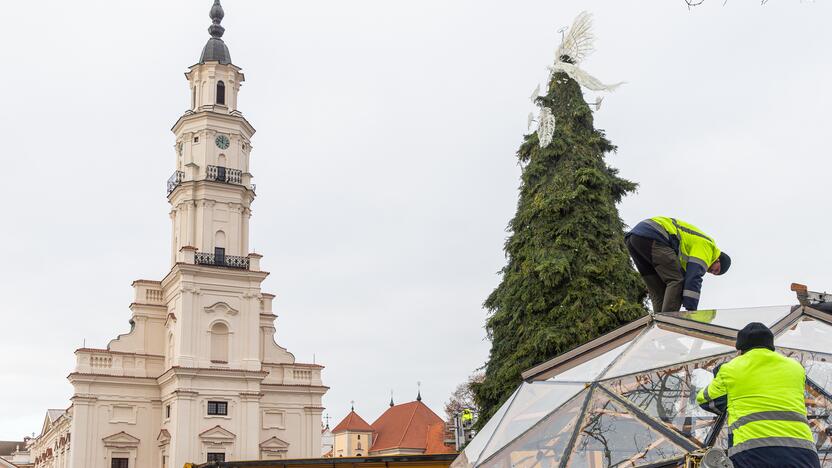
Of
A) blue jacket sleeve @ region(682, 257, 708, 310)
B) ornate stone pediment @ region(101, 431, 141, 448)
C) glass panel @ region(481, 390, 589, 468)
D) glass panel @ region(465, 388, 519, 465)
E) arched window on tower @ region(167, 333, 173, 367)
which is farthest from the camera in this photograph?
arched window on tower @ region(167, 333, 173, 367)

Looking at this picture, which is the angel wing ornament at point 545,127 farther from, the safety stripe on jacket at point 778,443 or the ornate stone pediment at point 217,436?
the ornate stone pediment at point 217,436

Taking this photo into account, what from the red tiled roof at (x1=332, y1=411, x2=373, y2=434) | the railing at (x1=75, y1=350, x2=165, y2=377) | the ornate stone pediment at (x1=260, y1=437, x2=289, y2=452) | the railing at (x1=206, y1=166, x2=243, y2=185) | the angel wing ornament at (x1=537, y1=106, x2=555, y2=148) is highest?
the railing at (x1=206, y1=166, x2=243, y2=185)

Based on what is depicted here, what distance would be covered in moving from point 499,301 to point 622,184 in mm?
5611

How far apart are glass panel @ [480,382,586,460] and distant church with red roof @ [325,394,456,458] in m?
86.8

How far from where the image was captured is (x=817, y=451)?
5699 mm

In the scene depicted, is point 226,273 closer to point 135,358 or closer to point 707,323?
point 135,358

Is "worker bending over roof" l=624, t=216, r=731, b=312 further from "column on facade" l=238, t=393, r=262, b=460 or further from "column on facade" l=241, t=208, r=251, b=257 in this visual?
"column on facade" l=241, t=208, r=251, b=257

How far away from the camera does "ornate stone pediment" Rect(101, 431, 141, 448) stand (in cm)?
4984

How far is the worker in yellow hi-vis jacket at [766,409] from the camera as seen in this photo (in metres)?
5.04

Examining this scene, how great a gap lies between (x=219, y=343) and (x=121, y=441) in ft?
25.3

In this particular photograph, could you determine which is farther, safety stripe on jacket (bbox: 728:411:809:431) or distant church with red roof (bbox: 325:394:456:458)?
distant church with red roof (bbox: 325:394:456:458)

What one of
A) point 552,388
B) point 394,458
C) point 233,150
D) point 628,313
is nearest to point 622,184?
point 628,313

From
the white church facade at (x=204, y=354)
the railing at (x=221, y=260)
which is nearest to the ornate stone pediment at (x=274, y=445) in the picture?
the white church facade at (x=204, y=354)

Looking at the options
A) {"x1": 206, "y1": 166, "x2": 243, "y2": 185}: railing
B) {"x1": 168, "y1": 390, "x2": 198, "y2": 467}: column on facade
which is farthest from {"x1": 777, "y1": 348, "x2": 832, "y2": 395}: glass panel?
{"x1": 206, "y1": 166, "x2": 243, "y2": 185}: railing
